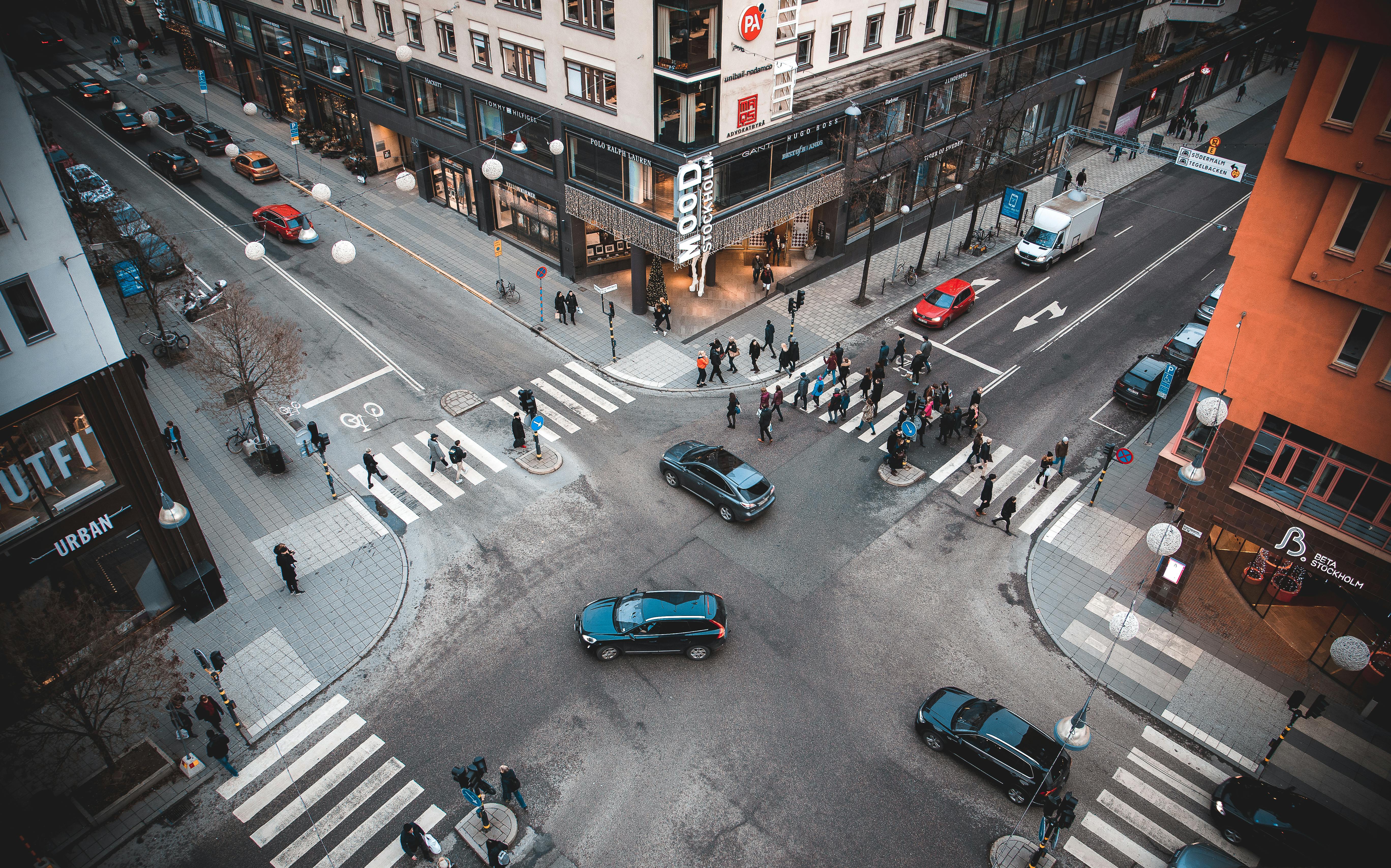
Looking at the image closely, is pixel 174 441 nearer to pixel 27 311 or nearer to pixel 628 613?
pixel 27 311

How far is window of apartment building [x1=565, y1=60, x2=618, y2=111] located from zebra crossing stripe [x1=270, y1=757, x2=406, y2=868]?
24.5 m

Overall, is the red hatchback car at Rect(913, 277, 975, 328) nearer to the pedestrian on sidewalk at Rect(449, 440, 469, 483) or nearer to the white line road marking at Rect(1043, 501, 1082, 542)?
the white line road marking at Rect(1043, 501, 1082, 542)

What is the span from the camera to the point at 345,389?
99.2 feet

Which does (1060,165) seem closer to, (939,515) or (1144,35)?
(1144,35)

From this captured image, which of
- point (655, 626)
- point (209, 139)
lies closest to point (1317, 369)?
point (655, 626)

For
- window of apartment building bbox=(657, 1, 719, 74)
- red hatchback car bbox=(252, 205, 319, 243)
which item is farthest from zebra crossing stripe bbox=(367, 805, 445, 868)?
red hatchback car bbox=(252, 205, 319, 243)

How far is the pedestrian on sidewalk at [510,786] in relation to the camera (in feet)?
54.3

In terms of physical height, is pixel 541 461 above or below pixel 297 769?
above

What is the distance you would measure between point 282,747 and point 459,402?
13.9 metres

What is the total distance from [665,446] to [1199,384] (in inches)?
631

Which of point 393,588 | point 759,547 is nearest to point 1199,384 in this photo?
point 759,547

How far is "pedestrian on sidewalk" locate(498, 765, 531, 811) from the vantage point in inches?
652

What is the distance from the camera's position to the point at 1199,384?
830 inches

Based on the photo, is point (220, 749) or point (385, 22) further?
point (385, 22)
